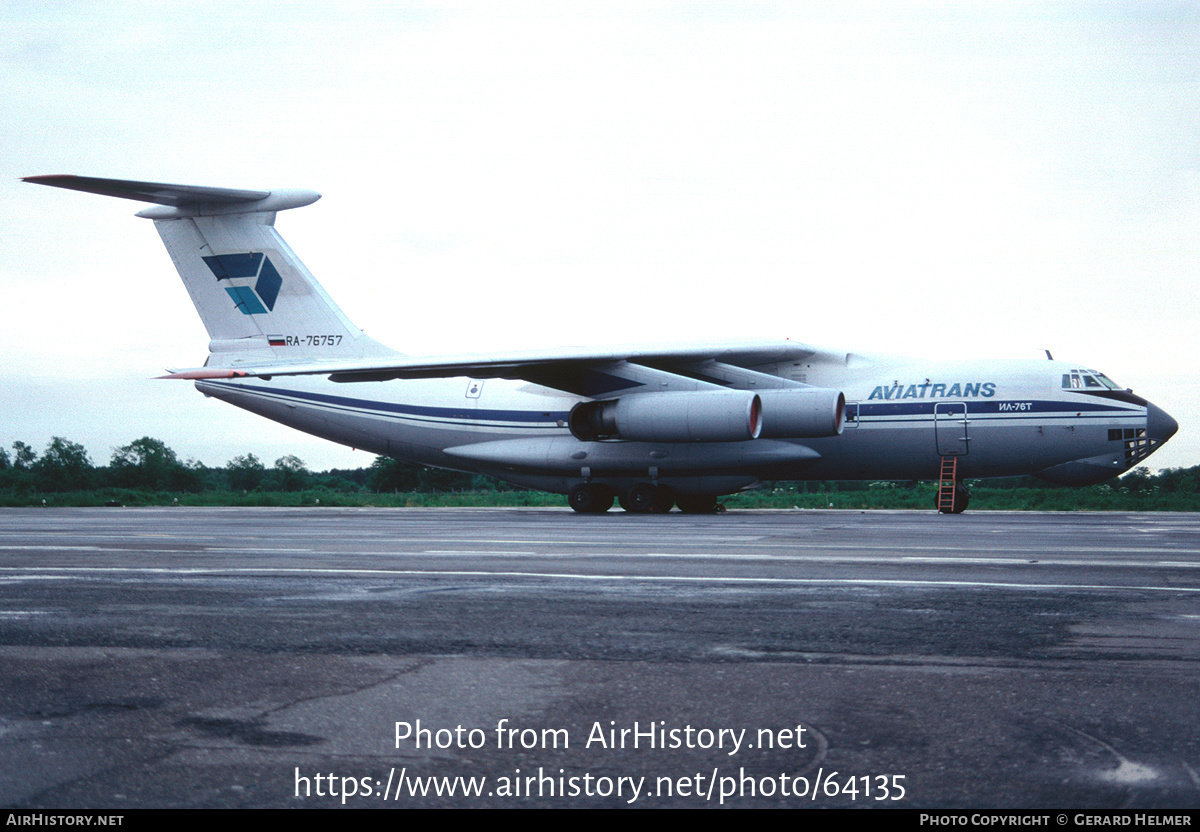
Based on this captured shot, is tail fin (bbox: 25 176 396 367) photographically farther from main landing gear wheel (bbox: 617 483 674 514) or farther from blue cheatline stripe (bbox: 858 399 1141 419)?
blue cheatline stripe (bbox: 858 399 1141 419)

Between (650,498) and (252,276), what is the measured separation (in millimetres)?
9573

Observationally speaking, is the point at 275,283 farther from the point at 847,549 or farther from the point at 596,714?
the point at 596,714

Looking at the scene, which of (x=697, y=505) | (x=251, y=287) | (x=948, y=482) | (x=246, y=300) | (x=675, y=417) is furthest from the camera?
(x=246, y=300)

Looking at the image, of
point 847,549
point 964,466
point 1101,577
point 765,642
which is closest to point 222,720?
point 765,642

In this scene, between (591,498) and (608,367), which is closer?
(608,367)

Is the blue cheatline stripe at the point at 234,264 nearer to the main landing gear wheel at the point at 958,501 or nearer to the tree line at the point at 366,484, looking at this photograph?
the tree line at the point at 366,484

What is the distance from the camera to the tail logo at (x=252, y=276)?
2184 cm

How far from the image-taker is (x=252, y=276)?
2191 centimetres

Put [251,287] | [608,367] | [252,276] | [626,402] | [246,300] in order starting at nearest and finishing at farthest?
[626,402], [608,367], [252,276], [251,287], [246,300]

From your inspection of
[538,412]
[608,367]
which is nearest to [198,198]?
[538,412]

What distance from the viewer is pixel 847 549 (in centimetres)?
883

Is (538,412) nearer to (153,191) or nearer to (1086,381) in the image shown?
(153,191)
